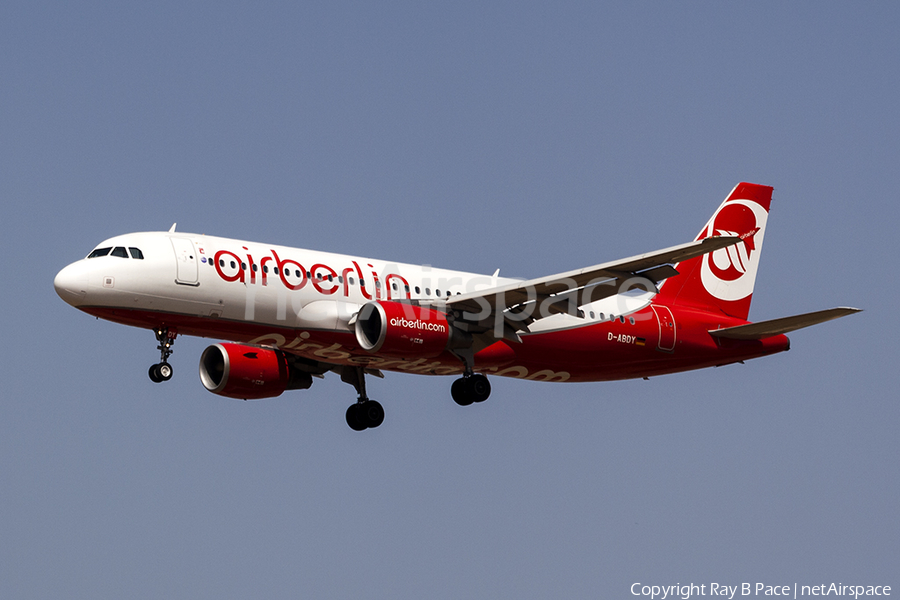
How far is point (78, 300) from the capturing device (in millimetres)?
33625

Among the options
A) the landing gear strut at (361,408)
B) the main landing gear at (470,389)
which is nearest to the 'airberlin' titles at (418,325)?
the main landing gear at (470,389)

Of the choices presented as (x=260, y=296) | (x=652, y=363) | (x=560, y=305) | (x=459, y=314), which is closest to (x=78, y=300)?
(x=260, y=296)

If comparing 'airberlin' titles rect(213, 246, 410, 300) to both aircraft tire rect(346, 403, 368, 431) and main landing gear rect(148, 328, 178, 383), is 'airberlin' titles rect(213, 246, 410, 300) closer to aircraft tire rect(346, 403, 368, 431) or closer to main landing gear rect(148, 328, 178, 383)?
main landing gear rect(148, 328, 178, 383)

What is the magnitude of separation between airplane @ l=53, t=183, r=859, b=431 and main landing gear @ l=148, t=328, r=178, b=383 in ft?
0.13

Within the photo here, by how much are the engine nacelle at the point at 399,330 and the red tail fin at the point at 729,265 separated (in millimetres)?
10095

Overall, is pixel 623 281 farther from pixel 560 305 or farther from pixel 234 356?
pixel 234 356

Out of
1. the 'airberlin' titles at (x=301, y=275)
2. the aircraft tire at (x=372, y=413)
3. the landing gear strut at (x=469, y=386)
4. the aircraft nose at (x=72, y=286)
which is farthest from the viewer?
the aircraft tire at (x=372, y=413)

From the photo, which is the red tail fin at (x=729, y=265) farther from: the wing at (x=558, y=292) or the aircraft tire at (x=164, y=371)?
the aircraft tire at (x=164, y=371)

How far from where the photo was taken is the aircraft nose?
110 ft

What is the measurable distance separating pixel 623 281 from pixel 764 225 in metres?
14.1

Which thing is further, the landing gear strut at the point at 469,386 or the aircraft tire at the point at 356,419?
the aircraft tire at the point at 356,419

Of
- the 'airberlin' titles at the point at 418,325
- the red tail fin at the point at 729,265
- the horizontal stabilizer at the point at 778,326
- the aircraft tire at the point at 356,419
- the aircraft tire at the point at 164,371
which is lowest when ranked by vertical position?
the aircraft tire at the point at 164,371

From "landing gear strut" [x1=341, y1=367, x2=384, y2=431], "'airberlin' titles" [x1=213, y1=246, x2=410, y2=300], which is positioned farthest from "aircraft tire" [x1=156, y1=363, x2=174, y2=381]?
"landing gear strut" [x1=341, y1=367, x2=384, y2=431]

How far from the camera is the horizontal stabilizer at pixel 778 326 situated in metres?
35.6
